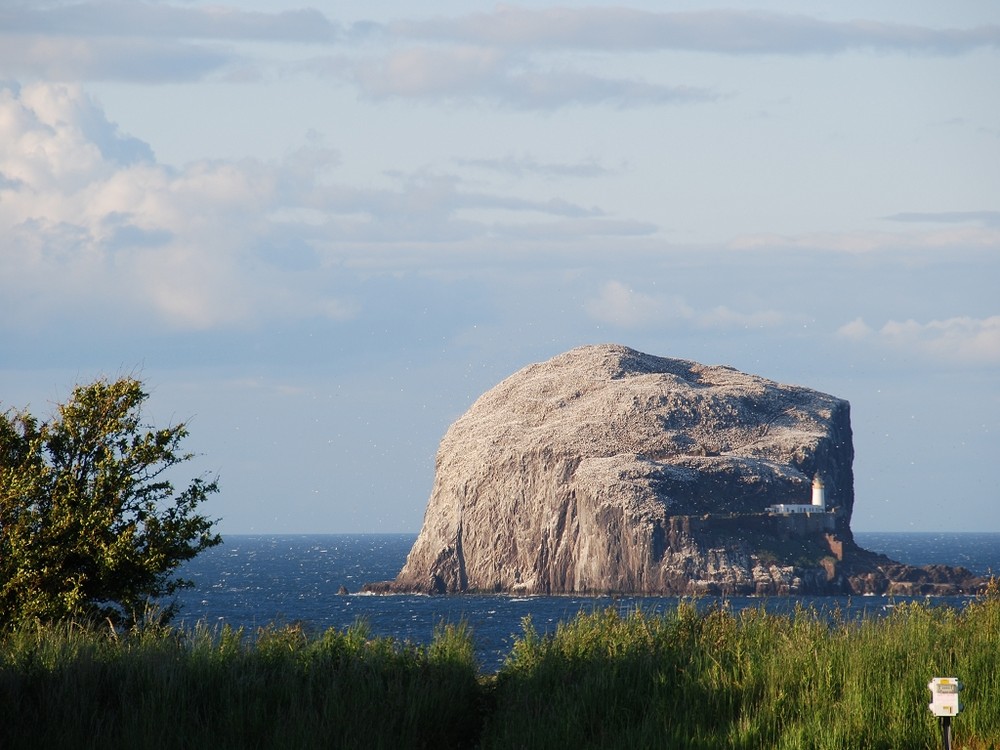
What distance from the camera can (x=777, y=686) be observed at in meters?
15.5

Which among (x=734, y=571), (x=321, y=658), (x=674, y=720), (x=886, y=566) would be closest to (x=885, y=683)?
(x=674, y=720)

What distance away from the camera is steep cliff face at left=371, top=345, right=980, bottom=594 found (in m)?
114

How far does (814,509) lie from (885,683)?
110303 millimetres

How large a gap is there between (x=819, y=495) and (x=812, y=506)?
1.81m

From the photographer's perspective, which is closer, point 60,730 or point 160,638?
point 60,730

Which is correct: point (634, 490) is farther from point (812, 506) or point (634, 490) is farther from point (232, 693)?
point (232, 693)

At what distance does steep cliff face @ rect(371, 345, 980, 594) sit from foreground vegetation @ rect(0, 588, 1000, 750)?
9559 cm

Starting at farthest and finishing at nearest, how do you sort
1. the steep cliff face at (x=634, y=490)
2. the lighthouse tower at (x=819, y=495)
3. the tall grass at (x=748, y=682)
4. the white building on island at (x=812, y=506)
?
the lighthouse tower at (x=819, y=495) → the white building on island at (x=812, y=506) → the steep cliff face at (x=634, y=490) → the tall grass at (x=748, y=682)

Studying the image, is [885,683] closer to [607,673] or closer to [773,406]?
[607,673]

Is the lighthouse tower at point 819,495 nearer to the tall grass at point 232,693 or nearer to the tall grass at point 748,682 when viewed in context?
the tall grass at point 748,682

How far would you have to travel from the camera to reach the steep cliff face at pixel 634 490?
114 metres

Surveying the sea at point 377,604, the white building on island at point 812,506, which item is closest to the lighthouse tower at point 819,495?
the white building on island at point 812,506

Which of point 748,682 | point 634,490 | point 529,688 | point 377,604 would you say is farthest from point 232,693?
point 634,490

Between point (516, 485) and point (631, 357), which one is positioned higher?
point (631, 357)
